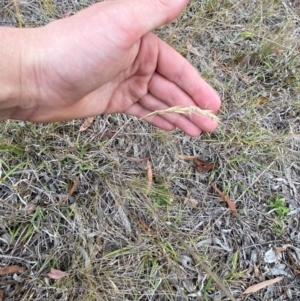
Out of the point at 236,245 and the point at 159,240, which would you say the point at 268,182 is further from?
the point at 159,240

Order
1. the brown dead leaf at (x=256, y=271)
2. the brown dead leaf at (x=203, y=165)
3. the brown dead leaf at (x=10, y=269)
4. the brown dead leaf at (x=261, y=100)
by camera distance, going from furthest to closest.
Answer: the brown dead leaf at (x=261, y=100), the brown dead leaf at (x=203, y=165), the brown dead leaf at (x=256, y=271), the brown dead leaf at (x=10, y=269)

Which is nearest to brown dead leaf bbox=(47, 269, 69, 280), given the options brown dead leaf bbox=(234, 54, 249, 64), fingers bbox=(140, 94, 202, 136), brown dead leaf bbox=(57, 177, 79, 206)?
brown dead leaf bbox=(57, 177, 79, 206)

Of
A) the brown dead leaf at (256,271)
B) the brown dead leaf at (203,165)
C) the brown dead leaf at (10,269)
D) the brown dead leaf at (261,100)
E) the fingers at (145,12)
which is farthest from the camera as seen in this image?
the brown dead leaf at (261,100)

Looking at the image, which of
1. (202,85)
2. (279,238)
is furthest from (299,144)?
(202,85)

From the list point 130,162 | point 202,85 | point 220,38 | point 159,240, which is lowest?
point 159,240

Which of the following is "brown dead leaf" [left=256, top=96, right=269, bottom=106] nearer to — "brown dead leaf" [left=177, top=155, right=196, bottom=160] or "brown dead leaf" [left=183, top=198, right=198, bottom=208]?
"brown dead leaf" [left=177, top=155, right=196, bottom=160]

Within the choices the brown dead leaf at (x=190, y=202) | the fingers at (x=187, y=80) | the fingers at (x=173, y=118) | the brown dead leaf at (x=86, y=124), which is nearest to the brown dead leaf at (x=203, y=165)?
the brown dead leaf at (x=190, y=202)

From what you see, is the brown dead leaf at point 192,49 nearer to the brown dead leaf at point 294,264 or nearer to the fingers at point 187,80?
the fingers at point 187,80
